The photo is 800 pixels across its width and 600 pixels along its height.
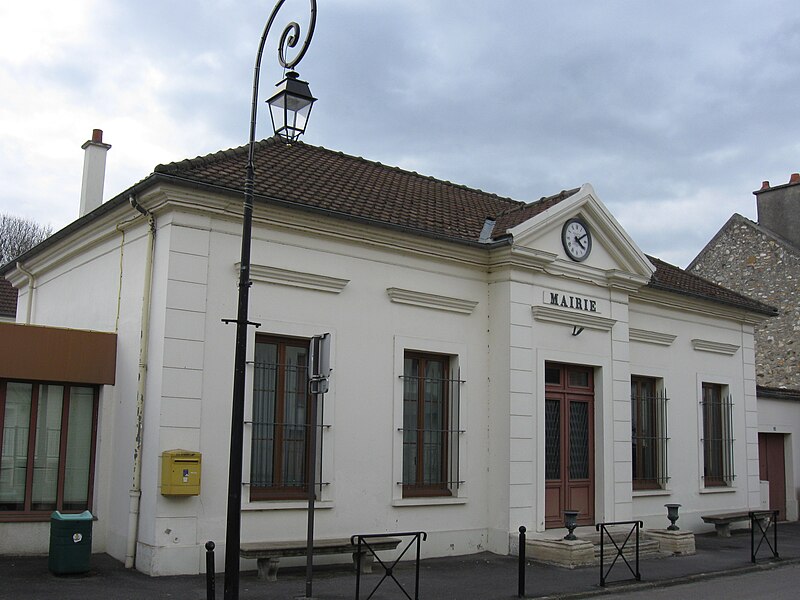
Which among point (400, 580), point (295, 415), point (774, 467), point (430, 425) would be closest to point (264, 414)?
point (295, 415)

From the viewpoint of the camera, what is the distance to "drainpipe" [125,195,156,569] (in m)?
10.3

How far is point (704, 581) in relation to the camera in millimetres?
11852

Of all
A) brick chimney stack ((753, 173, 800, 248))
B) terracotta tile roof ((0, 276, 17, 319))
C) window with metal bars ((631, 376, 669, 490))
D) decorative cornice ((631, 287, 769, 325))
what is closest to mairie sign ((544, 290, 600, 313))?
decorative cornice ((631, 287, 769, 325))

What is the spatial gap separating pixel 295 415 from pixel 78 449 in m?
2.90

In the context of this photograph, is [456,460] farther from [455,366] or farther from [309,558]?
[309,558]

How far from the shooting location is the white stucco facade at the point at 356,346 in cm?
1053

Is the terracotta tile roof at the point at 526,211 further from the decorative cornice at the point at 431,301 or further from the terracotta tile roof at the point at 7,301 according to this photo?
the terracotta tile roof at the point at 7,301

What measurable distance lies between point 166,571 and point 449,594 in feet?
10.8

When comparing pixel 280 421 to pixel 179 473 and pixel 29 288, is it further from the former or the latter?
pixel 29 288

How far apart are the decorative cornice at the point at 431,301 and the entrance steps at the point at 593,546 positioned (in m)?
3.62

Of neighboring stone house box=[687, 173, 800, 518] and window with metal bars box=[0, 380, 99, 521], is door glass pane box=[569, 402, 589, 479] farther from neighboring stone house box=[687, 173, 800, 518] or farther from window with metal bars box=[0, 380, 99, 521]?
neighboring stone house box=[687, 173, 800, 518]

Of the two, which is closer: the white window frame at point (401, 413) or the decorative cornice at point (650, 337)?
the white window frame at point (401, 413)

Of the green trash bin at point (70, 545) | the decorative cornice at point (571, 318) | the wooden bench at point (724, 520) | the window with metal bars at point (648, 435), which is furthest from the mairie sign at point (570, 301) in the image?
the green trash bin at point (70, 545)

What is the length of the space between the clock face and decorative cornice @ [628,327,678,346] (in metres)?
2.34
